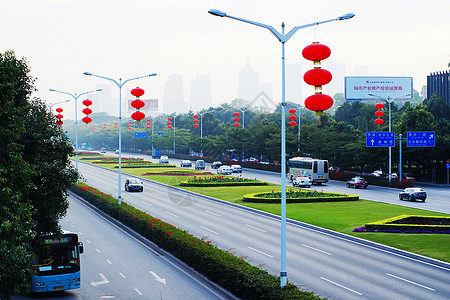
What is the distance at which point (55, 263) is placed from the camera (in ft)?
59.3

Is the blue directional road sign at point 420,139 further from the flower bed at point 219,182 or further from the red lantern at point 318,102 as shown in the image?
the red lantern at point 318,102

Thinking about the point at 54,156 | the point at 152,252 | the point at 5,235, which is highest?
the point at 54,156

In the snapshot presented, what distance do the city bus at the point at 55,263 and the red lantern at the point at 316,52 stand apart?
10498 mm

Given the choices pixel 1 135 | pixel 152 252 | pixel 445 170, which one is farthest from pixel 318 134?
pixel 1 135

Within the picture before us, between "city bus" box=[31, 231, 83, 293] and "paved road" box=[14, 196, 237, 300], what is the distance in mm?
859

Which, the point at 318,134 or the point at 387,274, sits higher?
the point at 318,134

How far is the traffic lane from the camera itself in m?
18.9

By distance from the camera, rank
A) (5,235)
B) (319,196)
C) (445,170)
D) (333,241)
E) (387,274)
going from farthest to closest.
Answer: (445,170), (319,196), (333,241), (387,274), (5,235)

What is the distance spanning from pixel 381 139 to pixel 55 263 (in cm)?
4839

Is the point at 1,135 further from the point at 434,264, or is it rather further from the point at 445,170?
the point at 445,170

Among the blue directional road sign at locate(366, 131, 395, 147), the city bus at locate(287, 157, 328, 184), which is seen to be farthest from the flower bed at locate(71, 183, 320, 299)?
the blue directional road sign at locate(366, 131, 395, 147)

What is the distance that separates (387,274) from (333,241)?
7.14 meters

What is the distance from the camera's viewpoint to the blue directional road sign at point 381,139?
194 feet

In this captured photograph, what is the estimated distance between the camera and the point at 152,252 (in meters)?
25.7
